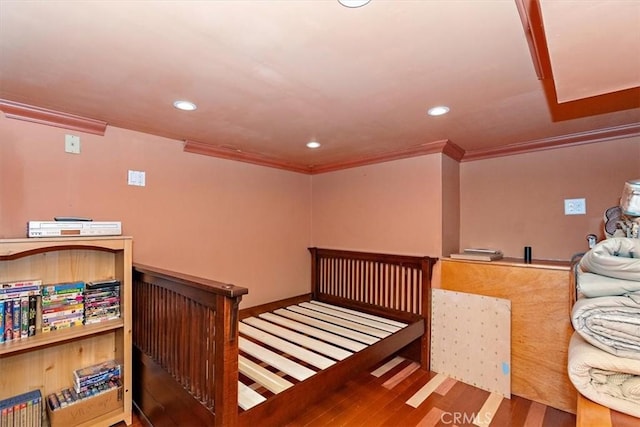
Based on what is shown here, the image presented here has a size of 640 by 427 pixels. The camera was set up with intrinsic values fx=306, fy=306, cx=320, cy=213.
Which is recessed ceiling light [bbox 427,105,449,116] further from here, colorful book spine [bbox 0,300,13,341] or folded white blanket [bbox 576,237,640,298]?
colorful book spine [bbox 0,300,13,341]

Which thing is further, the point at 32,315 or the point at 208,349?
the point at 32,315

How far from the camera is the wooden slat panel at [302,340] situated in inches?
83.2

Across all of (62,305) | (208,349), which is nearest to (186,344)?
(208,349)

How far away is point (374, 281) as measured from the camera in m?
3.18

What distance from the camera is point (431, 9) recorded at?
3.42 ft

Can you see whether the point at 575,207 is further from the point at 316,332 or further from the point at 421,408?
the point at 316,332

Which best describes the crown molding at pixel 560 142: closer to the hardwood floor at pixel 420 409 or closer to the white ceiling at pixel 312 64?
the white ceiling at pixel 312 64

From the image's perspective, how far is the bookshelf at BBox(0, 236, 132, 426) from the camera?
178 centimetres

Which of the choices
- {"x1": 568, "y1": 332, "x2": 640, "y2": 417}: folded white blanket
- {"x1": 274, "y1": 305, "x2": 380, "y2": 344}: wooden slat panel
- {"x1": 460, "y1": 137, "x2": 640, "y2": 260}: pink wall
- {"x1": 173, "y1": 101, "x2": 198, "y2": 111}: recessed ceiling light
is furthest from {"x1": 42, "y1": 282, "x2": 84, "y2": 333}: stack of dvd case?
{"x1": 460, "y1": 137, "x2": 640, "y2": 260}: pink wall

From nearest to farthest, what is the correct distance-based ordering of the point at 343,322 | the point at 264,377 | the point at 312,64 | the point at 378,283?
1. the point at 312,64
2. the point at 264,377
3. the point at 343,322
4. the point at 378,283

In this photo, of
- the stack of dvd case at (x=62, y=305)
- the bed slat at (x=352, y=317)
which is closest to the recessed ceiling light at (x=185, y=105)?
the stack of dvd case at (x=62, y=305)

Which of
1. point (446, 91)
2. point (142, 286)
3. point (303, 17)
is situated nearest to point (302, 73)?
point (303, 17)

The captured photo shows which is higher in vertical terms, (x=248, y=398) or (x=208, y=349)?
(x=208, y=349)

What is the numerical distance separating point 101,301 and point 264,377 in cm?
120
